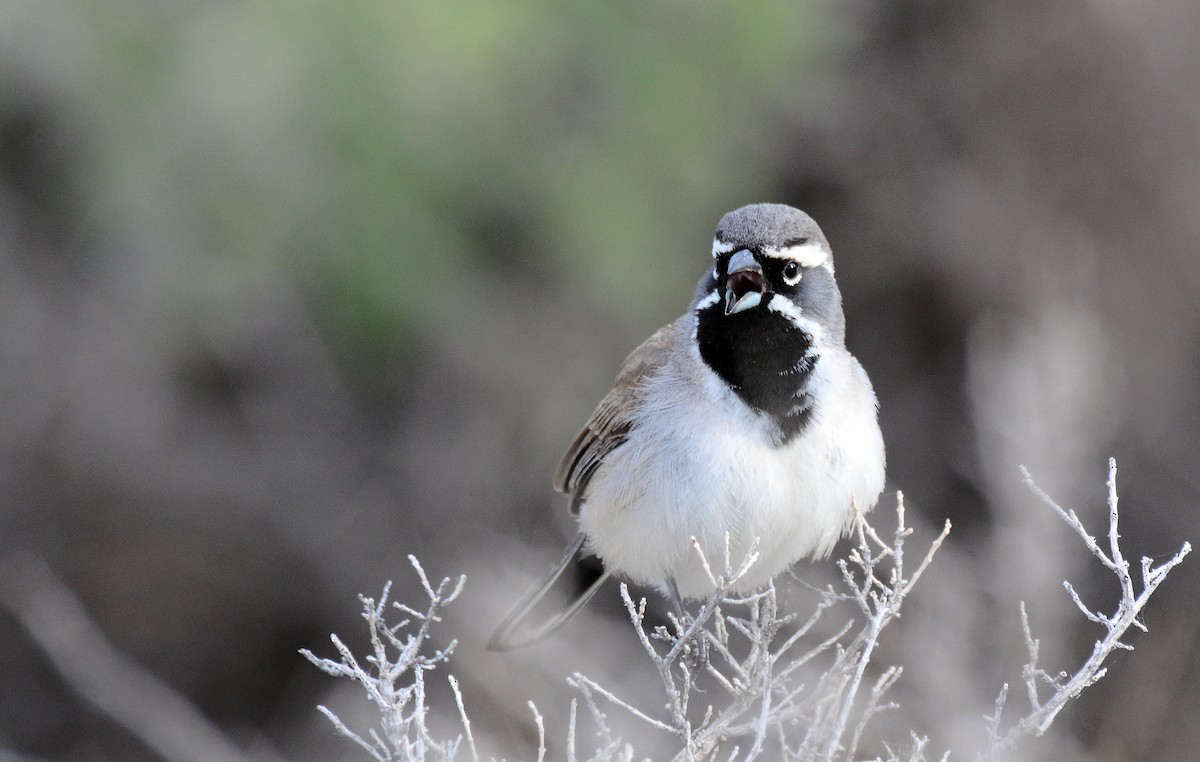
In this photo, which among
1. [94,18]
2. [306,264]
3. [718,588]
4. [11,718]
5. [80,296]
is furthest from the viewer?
[11,718]

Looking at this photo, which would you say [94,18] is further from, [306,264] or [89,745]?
[89,745]

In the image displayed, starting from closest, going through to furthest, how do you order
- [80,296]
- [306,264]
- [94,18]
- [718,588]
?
[718,588]
[94,18]
[306,264]
[80,296]

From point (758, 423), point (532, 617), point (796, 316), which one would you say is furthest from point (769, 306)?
point (532, 617)

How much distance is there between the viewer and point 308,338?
8.30 metres

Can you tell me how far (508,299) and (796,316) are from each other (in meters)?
3.84

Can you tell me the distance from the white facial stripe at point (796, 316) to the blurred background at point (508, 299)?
252 cm

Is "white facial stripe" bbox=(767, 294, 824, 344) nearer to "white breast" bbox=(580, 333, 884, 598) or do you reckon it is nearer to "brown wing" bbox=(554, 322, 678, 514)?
"white breast" bbox=(580, 333, 884, 598)

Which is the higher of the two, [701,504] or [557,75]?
[557,75]

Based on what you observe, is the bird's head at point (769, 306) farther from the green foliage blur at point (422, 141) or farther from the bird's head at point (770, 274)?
the green foliage blur at point (422, 141)

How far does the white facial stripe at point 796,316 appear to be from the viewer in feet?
14.6

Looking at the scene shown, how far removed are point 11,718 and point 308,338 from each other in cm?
345

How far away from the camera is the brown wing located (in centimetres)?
515

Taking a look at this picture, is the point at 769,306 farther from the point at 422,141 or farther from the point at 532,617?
the point at 422,141

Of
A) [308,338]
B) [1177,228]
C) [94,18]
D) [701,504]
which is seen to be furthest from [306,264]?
[1177,228]
